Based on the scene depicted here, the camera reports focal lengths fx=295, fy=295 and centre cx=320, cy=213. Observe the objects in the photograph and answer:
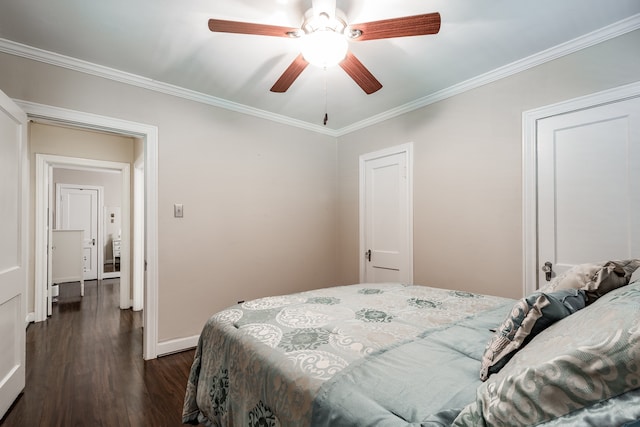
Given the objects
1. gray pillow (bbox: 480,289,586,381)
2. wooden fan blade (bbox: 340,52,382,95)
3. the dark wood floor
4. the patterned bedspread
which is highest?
wooden fan blade (bbox: 340,52,382,95)

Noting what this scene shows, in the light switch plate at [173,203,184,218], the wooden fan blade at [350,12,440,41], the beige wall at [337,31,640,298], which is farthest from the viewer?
the light switch plate at [173,203,184,218]

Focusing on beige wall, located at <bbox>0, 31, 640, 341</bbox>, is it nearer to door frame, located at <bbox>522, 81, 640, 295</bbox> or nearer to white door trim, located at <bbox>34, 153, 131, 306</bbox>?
door frame, located at <bbox>522, 81, 640, 295</bbox>

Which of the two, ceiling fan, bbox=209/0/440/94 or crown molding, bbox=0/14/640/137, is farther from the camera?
crown molding, bbox=0/14/640/137

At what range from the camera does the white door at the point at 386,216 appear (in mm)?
3186

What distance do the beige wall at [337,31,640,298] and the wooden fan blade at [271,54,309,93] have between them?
5.16ft

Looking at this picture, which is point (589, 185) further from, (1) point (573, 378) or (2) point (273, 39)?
(2) point (273, 39)

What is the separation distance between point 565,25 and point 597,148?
84 cm

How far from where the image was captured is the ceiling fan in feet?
5.00

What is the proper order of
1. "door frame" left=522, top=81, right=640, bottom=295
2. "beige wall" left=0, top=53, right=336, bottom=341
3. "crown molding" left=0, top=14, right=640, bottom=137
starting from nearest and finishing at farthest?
1. "crown molding" left=0, top=14, right=640, bottom=137
2. "door frame" left=522, top=81, right=640, bottom=295
3. "beige wall" left=0, top=53, right=336, bottom=341

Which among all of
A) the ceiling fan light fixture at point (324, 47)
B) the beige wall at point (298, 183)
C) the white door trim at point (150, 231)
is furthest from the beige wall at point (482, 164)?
the white door trim at point (150, 231)

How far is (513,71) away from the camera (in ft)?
7.82

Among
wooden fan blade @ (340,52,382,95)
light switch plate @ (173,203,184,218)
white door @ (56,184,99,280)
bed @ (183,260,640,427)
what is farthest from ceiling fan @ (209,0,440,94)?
white door @ (56,184,99,280)

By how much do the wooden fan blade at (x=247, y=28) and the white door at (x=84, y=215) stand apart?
266 inches

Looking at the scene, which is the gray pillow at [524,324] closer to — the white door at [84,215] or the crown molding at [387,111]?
the crown molding at [387,111]
